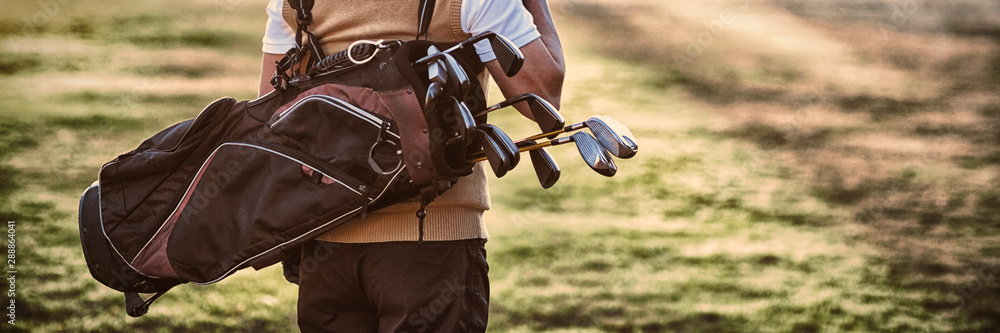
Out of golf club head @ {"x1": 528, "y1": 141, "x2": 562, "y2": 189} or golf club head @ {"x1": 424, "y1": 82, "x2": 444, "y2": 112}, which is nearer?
golf club head @ {"x1": 424, "y1": 82, "x2": 444, "y2": 112}

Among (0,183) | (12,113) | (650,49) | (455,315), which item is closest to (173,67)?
(12,113)

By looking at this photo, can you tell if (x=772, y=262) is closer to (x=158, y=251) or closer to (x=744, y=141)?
(x=744, y=141)

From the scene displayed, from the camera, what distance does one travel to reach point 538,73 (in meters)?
1.34

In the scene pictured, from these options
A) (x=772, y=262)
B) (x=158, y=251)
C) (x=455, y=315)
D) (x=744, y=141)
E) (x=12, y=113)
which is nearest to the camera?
(x=455, y=315)

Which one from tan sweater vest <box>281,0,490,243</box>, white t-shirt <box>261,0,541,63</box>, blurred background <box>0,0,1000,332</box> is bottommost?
tan sweater vest <box>281,0,490,243</box>

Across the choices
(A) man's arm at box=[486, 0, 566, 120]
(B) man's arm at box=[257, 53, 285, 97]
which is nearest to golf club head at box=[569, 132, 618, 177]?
(A) man's arm at box=[486, 0, 566, 120]

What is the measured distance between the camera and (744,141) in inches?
218

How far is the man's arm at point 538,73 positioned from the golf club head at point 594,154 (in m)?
0.10

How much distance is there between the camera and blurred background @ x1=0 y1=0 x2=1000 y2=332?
364 cm

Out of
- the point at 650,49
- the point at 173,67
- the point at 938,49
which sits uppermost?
the point at 938,49

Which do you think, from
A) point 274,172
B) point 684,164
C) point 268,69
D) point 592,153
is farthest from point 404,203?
point 684,164

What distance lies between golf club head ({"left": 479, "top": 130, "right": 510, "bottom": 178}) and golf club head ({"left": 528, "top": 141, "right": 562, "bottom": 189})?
4.3 inches

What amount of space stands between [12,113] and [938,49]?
20.2 feet

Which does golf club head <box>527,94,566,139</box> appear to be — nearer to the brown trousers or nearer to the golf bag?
A: the golf bag
